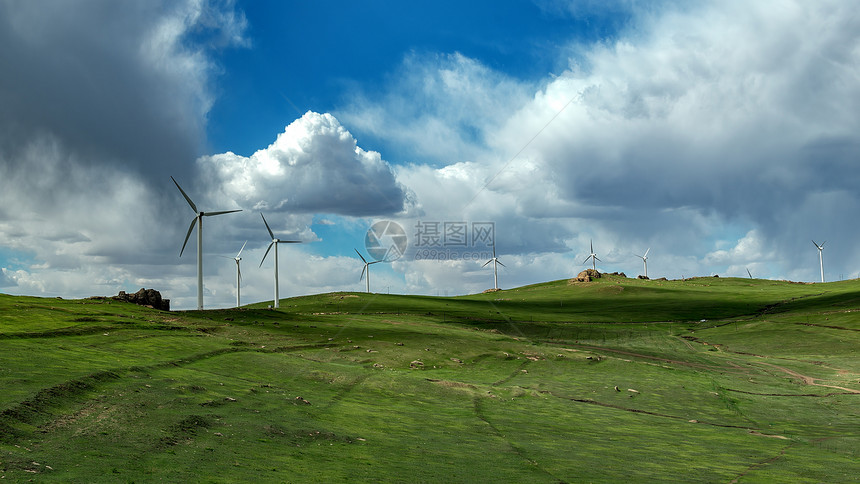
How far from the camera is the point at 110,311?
83.2 metres

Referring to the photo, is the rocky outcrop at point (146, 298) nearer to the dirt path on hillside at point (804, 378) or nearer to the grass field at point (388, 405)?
the grass field at point (388, 405)

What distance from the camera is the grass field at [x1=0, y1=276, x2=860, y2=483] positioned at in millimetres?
22156

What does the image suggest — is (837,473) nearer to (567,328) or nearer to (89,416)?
(89,416)

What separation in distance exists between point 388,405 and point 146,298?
Answer: 3142 inches

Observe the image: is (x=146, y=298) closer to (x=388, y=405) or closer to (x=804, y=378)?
(x=388, y=405)

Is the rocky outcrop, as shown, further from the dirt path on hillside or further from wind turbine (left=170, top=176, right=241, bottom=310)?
the dirt path on hillside

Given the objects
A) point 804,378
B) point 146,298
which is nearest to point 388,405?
point 804,378

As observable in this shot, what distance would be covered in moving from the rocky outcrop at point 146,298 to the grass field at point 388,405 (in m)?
5.92

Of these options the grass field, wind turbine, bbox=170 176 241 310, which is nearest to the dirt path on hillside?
the grass field

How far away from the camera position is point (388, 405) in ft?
133

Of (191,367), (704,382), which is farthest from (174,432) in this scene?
(704,382)

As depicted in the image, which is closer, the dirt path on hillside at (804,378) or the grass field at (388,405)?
the grass field at (388,405)

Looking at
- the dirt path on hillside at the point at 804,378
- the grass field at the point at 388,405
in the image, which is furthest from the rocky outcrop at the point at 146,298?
the dirt path on hillside at the point at 804,378

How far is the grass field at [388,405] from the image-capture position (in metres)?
22.2
